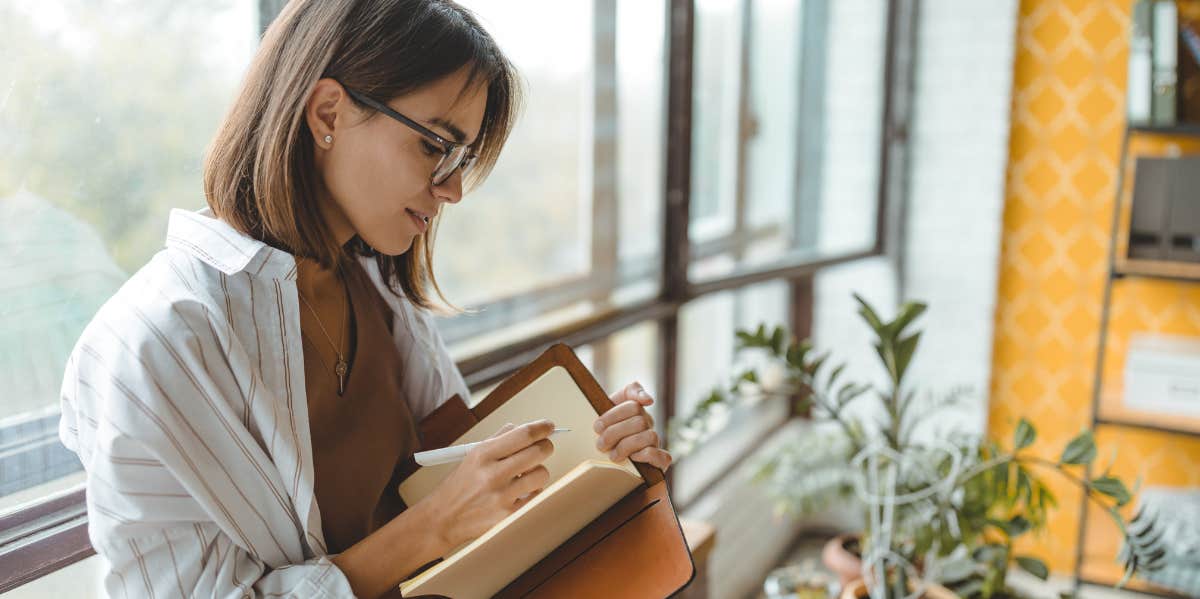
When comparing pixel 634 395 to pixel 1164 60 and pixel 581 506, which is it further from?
pixel 1164 60

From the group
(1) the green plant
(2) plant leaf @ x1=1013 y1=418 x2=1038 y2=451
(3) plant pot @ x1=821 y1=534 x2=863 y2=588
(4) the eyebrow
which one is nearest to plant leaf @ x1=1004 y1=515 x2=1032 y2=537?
(1) the green plant

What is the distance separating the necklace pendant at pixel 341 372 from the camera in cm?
113

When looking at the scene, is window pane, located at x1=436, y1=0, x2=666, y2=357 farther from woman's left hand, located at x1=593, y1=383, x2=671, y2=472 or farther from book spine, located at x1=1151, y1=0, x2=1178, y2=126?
book spine, located at x1=1151, y1=0, x2=1178, y2=126

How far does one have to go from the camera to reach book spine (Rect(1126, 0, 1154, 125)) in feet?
9.41

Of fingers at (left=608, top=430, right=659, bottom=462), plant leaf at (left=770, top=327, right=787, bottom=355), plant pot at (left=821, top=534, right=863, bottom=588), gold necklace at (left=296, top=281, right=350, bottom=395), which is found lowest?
plant pot at (left=821, top=534, right=863, bottom=588)

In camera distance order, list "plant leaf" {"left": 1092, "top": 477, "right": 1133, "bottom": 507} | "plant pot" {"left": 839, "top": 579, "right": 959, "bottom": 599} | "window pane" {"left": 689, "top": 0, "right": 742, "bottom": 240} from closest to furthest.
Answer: "plant leaf" {"left": 1092, "top": 477, "right": 1133, "bottom": 507}, "plant pot" {"left": 839, "top": 579, "right": 959, "bottom": 599}, "window pane" {"left": 689, "top": 0, "right": 742, "bottom": 240}

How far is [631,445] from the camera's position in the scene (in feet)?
3.74

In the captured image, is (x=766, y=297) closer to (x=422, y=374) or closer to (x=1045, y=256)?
(x=1045, y=256)

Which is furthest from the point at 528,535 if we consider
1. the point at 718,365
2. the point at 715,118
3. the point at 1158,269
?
the point at 1158,269

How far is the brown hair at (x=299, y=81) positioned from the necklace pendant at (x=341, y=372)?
158mm

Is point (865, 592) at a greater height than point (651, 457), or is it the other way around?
point (651, 457)

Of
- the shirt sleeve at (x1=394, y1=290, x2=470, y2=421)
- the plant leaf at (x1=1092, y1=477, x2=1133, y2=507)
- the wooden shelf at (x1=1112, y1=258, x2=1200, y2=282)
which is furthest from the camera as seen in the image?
the wooden shelf at (x1=1112, y1=258, x2=1200, y2=282)

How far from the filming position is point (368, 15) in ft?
3.27

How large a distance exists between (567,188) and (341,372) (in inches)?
37.1
